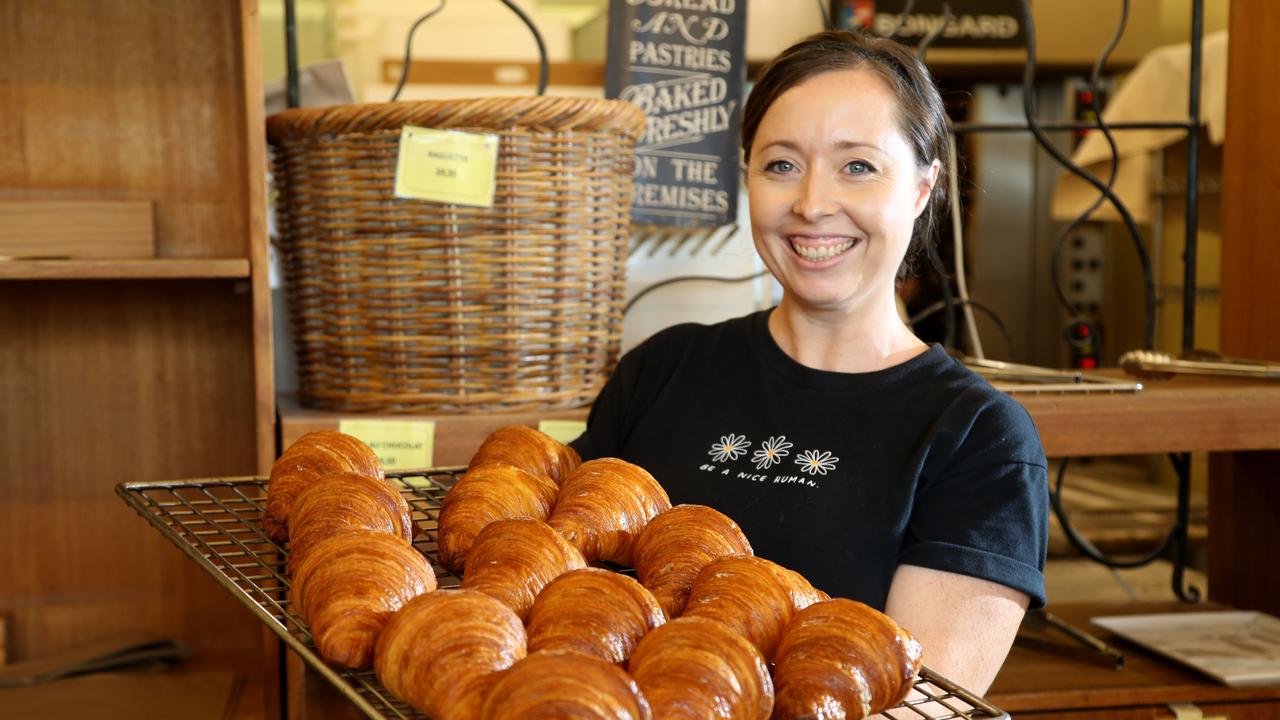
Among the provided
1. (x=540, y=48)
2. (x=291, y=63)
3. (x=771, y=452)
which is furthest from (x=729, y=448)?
(x=291, y=63)

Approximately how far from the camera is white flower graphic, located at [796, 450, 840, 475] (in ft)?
3.86

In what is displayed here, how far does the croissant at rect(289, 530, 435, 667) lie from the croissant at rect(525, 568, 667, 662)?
0.29ft

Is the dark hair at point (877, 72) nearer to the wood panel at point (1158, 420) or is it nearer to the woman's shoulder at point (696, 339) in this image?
the woman's shoulder at point (696, 339)

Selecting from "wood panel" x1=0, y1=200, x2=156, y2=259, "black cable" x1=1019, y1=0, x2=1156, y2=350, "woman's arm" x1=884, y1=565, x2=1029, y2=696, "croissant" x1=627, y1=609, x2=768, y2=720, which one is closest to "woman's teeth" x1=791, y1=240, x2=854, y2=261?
"woman's arm" x1=884, y1=565, x2=1029, y2=696

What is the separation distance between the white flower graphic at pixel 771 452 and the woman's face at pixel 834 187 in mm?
147

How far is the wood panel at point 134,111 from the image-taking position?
1640 mm

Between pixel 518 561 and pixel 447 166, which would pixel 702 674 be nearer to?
pixel 518 561

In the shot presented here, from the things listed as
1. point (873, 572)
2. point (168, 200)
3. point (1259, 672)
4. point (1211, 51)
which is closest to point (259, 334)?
point (168, 200)

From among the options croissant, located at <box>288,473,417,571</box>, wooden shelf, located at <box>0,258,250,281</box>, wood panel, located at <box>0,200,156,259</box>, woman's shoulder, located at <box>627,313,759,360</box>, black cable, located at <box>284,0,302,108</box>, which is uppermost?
black cable, located at <box>284,0,302,108</box>

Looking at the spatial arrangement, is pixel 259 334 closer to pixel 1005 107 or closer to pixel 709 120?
pixel 709 120

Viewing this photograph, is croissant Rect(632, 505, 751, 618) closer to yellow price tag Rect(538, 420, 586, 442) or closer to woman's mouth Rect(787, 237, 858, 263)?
woman's mouth Rect(787, 237, 858, 263)

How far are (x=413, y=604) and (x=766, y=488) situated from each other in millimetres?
566

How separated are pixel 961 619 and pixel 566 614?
1.57ft

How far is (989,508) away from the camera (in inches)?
42.4
